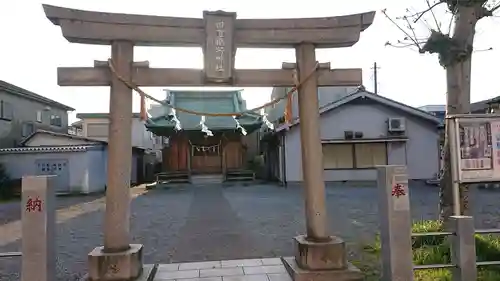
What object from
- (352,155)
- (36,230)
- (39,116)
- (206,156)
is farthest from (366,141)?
(39,116)

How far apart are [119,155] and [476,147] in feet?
18.0

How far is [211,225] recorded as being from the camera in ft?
35.0

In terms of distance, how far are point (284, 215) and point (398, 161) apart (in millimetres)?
14197

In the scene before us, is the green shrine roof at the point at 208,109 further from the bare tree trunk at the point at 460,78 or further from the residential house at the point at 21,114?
the bare tree trunk at the point at 460,78

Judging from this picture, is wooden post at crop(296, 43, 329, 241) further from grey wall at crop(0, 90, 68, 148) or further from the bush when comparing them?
grey wall at crop(0, 90, 68, 148)

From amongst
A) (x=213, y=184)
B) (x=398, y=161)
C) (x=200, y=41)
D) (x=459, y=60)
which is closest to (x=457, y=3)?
(x=459, y=60)

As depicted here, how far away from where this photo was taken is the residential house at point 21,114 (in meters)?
24.1

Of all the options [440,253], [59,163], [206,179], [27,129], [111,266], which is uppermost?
[27,129]

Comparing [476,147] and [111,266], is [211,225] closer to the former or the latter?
[111,266]

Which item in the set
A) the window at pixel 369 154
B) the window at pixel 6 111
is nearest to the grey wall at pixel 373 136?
the window at pixel 369 154

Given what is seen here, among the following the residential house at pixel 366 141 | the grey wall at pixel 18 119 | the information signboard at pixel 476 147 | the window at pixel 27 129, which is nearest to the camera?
the information signboard at pixel 476 147

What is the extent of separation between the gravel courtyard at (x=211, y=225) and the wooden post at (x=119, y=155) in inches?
68.1

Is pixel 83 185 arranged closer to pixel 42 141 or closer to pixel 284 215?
pixel 42 141

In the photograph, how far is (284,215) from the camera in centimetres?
1205
